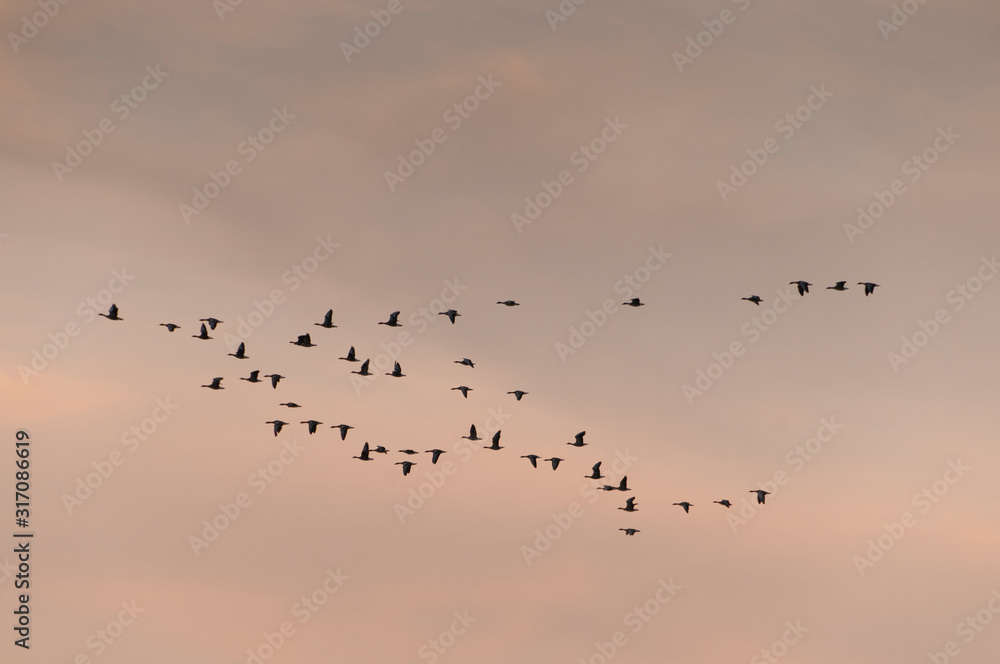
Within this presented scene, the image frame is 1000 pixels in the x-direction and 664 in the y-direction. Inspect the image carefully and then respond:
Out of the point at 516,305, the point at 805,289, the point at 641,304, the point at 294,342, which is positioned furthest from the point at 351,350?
the point at 805,289

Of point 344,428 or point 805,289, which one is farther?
point 344,428

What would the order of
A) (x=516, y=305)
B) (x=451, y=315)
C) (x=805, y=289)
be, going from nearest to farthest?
(x=805, y=289), (x=451, y=315), (x=516, y=305)

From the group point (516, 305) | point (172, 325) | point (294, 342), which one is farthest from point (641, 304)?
point (172, 325)

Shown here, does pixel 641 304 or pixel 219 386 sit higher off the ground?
pixel 641 304

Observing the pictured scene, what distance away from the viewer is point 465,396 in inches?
6363

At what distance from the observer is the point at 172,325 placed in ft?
516

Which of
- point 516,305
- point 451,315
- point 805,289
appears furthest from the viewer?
point 516,305

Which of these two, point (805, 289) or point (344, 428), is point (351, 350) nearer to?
point (344, 428)

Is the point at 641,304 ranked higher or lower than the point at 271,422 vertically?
higher

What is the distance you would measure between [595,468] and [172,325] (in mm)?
52301

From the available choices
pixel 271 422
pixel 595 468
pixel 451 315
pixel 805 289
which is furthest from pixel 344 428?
pixel 805 289

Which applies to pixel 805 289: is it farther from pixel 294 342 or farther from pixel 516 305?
pixel 294 342

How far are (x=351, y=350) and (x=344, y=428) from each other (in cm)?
845

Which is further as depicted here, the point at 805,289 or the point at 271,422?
the point at 271,422
